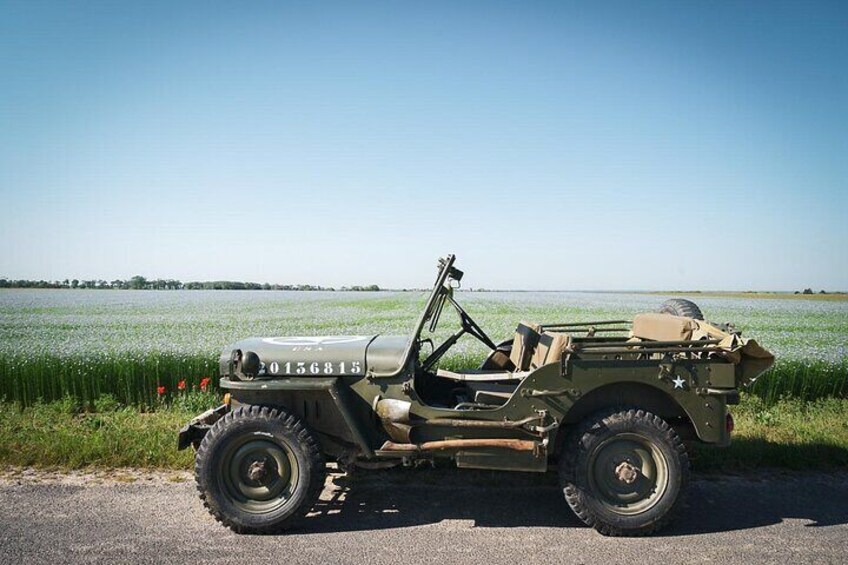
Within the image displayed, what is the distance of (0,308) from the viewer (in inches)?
1027

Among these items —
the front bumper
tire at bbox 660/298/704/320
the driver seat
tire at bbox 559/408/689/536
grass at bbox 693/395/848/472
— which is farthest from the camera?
grass at bbox 693/395/848/472

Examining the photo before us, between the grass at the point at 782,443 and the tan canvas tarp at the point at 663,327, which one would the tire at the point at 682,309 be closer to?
the tan canvas tarp at the point at 663,327

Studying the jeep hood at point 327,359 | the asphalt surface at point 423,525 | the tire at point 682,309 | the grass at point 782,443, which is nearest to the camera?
the asphalt surface at point 423,525

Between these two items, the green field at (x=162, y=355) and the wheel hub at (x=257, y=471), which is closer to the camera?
the wheel hub at (x=257, y=471)

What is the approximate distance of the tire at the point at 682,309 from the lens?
18.4 feet

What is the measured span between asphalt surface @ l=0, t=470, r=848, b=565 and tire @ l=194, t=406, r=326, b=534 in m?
0.15

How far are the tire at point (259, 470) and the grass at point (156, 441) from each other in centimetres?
157

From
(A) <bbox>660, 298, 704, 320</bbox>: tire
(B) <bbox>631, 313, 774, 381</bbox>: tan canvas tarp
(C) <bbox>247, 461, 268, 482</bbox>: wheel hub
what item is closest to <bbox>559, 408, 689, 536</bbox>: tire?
(B) <bbox>631, 313, 774, 381</bbox>: tan canvas tarp

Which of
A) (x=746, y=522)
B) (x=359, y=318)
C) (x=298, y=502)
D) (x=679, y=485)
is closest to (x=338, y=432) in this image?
(x=298, y=502)

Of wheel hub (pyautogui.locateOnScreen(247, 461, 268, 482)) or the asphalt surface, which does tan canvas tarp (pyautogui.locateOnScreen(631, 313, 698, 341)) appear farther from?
wheel hub (pyautogui.locateOnScreen(247, 461, 268, 482))

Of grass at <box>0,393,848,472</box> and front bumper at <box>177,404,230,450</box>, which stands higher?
front bumper at <box>177,404,230,450</box>

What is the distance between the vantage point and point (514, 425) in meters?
4.27

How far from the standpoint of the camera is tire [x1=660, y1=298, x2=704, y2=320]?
5.61 metres

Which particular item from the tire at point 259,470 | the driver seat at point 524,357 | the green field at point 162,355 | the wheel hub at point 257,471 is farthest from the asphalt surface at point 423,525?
the green field at point 162,355
